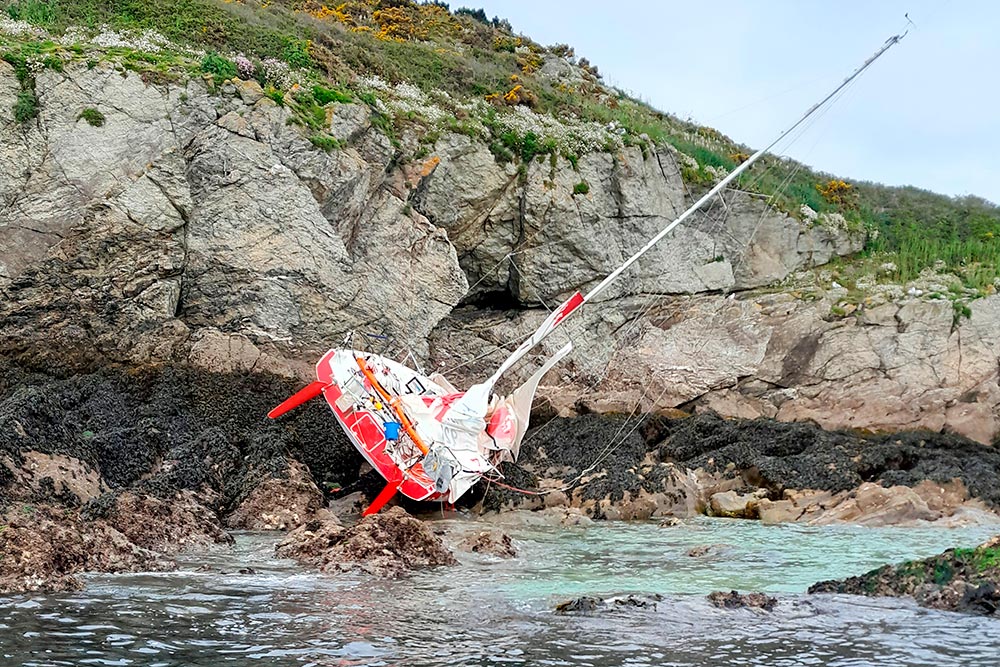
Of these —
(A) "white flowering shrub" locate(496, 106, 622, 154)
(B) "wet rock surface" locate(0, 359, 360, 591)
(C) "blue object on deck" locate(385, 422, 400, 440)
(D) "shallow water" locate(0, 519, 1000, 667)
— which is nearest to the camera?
(D) "shallow water" locate(0, 519, 1000, 667)

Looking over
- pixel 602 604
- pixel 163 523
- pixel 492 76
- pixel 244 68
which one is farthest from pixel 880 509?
pixel 492 76

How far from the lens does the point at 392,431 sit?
15.6 m

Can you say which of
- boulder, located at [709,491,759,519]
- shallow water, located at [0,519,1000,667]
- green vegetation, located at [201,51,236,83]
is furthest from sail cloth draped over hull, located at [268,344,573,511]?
green vegetation, located at [201,51,236,83]

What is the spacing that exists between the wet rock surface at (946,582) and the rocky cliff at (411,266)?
12.9m

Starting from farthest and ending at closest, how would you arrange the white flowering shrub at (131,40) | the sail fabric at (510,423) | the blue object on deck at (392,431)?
1. the white flowering shrub at (131,40)
2. the sail fabric at (510,423)
3. the blue object on deck at (392,431)

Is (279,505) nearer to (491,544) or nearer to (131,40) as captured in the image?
(491,544)

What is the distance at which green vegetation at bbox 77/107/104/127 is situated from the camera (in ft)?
60.5

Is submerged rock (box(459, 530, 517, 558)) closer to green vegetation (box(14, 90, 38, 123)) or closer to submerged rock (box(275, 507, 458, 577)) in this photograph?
submerged rock (box(275, 507, 458, 577))

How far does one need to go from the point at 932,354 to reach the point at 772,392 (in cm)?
427

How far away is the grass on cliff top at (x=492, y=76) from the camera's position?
78.1 ft

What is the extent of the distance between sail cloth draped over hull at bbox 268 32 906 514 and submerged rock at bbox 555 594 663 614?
721 cm

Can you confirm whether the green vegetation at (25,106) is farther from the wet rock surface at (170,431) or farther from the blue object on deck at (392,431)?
the blue object on deck at (392,431)

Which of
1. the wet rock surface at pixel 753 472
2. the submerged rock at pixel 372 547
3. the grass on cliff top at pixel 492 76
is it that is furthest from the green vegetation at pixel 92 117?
the submerged rock at pixel 372 547

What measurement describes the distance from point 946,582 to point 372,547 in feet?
19.8
